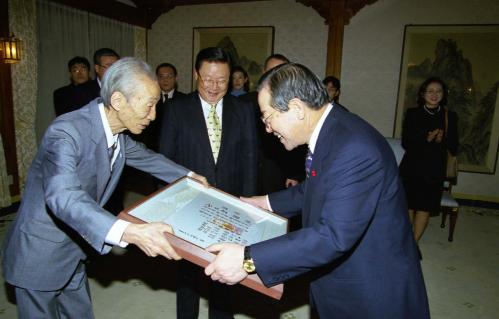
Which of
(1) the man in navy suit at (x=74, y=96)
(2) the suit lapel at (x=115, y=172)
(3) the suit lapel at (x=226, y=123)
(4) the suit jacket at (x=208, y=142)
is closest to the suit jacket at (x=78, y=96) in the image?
(1) the man in navy suit at (x=74, y=96)

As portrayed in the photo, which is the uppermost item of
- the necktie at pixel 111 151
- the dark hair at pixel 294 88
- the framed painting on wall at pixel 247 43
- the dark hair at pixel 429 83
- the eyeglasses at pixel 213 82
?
the framed painting on wall at pixel 247 43

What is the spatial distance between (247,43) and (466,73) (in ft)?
12.3

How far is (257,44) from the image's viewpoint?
671 centimetres

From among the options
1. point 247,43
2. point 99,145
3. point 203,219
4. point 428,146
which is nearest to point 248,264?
point 203,219

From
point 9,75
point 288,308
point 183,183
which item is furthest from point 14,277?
point 9,75

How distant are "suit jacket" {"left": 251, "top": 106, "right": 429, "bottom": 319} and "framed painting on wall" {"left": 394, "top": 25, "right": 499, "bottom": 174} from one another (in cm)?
527

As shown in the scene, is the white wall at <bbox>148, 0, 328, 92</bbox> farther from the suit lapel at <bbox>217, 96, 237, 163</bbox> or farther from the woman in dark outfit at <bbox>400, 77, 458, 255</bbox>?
the suit lapel at <bbox>217, 96, 237, 163</bbox>

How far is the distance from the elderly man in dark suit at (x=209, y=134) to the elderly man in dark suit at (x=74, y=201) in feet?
2.23

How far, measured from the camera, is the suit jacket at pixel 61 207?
1.32 metres

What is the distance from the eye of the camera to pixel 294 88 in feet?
4.42

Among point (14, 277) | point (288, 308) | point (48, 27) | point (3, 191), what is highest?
point (48, 27)

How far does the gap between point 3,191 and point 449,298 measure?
5351 mm

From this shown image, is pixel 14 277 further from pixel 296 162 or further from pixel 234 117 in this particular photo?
pixel 296 162

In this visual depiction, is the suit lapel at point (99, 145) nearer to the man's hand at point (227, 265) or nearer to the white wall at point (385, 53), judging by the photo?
the man's hand at point (227, 265)
